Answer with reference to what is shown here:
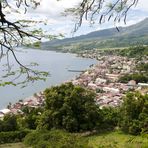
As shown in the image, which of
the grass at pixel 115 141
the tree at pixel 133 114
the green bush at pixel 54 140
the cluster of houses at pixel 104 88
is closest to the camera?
the green bush at pixel 54 140

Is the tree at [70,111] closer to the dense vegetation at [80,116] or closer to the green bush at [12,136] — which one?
the dense vegetation at [80,116]

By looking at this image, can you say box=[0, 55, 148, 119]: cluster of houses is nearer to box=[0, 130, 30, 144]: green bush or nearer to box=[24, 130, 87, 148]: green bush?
box=[0, 130, 30, 144]: green bush

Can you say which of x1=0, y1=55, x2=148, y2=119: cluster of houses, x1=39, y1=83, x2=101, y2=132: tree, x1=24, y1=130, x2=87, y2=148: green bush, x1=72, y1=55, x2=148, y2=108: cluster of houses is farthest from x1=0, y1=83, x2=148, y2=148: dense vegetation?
x1=72, y1=55, x2=148, y2=108: cluster of houses

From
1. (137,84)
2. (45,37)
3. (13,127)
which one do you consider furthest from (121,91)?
(45,37)

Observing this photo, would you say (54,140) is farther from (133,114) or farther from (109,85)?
(109,85)

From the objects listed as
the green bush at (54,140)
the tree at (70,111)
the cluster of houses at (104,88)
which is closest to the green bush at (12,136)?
the tree at (70,111)

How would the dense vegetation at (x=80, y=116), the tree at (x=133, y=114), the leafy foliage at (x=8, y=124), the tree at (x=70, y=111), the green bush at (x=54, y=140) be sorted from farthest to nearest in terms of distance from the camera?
the leafy foliage at (x=8, y=124) → the tree at (x=70, y=111) → the dense vegetation at (x=80, y=116) → the tree at (x=133, y=114) → the green bush at (x=54, y=140)

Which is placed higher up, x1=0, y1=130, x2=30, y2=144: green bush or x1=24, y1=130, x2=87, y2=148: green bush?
x1=24, y1=130, x2=87, y2=148: green bush

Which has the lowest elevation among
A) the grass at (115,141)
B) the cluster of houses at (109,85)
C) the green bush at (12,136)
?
the cluster of houses at (109,85)

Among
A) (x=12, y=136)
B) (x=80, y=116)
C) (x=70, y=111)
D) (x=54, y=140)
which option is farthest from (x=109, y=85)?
(x=54, y=140)
